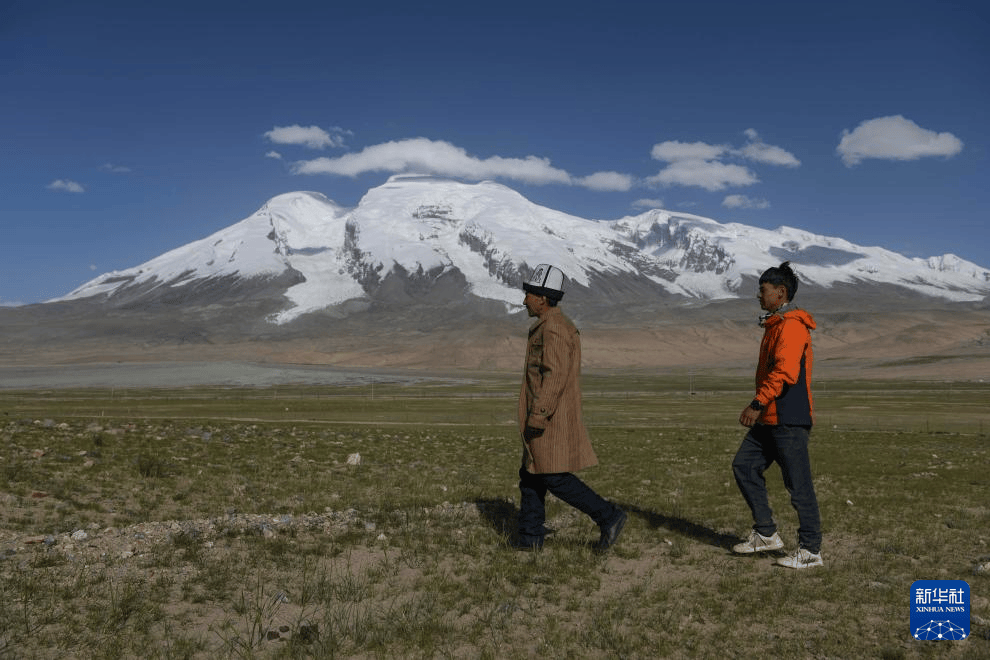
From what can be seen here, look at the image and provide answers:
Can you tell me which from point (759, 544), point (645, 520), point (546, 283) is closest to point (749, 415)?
point (759, 544)

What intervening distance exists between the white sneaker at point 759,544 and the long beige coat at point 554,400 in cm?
182

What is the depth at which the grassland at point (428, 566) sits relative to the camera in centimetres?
544

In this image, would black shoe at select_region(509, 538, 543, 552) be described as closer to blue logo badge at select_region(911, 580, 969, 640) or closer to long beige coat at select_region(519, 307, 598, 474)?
long beige coat at select_region(519, 307, 598, 474)

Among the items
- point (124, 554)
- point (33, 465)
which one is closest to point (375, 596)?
point (124, 554)

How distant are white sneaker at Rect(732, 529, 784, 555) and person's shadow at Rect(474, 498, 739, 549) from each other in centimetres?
46

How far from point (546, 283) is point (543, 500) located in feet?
7.73

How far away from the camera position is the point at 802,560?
736cm

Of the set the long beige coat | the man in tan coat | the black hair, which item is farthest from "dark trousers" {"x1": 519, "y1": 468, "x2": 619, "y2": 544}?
the black hair

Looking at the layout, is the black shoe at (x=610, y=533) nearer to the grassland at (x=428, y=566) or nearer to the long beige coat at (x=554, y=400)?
the grassland at (x=428, y=566)

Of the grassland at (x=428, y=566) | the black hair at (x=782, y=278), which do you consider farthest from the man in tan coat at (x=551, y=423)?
the black hair at (x=782, y=278)

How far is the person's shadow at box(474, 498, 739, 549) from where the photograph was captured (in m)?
8.73

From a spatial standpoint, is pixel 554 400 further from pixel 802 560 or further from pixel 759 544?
pixel 802 560

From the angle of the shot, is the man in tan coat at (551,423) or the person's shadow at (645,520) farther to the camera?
the person's shadow at (645,520)

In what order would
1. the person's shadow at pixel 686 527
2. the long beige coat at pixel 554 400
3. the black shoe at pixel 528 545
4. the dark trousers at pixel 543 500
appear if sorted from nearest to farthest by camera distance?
the long beige coat at pixel 554 400
the dark trousers at pixel 543 500
the black shoe at pixel 528 545
the person's shadow at pixel 686 527
